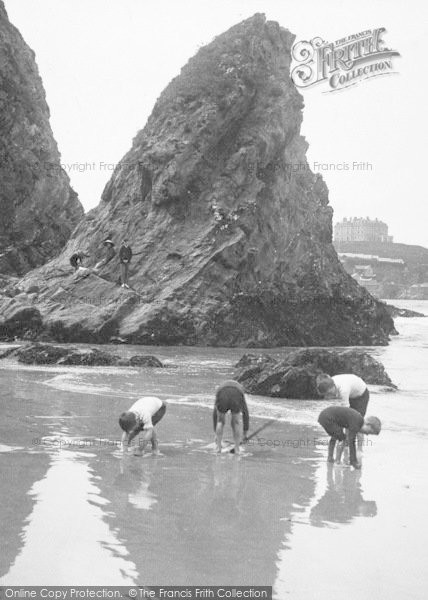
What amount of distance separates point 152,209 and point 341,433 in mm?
30618

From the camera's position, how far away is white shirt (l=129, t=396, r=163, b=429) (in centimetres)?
1259

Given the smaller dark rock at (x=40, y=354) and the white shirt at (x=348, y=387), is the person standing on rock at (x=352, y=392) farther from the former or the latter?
the smaller dark rock at (x=40, y=354)

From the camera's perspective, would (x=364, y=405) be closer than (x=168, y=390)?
Yes

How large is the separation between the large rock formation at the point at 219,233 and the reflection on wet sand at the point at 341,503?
24.6 metres

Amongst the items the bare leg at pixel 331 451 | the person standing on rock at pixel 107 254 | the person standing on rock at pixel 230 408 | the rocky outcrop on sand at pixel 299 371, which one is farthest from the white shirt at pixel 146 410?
the person standing on rock at pixel 107 254

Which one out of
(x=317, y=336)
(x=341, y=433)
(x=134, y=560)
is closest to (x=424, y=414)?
(x=341, y=433)

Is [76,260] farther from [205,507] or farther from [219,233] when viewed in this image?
[205,507]

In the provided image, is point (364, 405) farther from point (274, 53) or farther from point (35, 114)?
point (35, 114)

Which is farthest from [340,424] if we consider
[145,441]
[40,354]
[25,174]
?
[25,174]

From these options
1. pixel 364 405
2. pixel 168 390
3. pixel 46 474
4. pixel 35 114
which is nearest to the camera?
pixel 46 474

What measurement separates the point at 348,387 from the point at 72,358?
13.7 meters

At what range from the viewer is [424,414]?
719 inches

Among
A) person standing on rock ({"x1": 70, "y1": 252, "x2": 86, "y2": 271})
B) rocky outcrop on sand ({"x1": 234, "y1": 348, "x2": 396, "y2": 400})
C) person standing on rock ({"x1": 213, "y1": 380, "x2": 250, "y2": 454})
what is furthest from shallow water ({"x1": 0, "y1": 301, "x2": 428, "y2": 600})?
person standing on rock ({"x1": 70, "y1": 252, "x2": 86, "y2": 271})

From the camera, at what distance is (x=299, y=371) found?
66.8 feet
